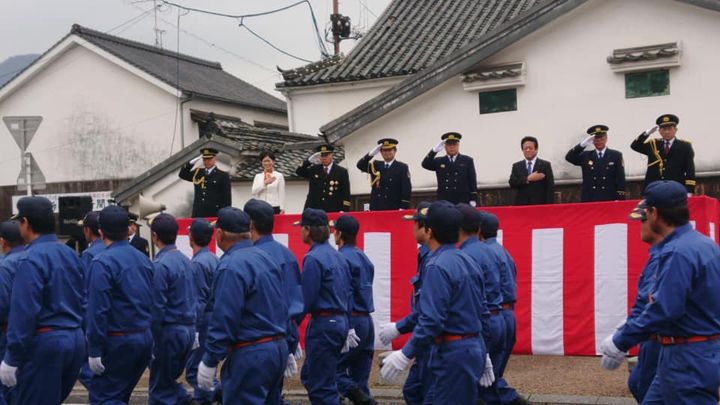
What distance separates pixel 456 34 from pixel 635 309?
52.0 feet

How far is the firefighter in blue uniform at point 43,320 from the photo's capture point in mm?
6785

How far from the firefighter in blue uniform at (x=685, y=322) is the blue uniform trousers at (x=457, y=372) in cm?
114

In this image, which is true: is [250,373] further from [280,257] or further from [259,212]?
[259,212]

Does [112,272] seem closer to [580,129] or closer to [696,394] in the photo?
[696,394]

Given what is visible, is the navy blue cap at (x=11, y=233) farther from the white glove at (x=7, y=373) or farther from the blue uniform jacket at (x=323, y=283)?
the blue uniform jacket at (x=323, y=283)

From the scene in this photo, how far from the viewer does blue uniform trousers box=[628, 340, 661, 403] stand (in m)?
6.66

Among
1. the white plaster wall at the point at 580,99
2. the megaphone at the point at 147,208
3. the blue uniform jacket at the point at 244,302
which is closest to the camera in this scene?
the blue uniform jacket at the point at 244,302

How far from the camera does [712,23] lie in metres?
13.6

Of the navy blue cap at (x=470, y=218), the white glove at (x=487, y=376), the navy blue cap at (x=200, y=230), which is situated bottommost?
the white glove at (x=487, y=376)

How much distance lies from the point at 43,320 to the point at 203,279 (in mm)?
2976


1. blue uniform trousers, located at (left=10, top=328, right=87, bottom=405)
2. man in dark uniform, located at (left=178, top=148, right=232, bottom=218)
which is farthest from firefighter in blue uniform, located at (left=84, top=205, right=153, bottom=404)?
man in dark uniform, located at (left=178, top=148, right=232, bottom=218)

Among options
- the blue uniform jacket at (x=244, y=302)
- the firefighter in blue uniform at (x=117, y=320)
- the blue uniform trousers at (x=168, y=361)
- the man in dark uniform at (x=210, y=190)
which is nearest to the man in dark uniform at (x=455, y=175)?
the man in dark uniform at (x=210, y=190)

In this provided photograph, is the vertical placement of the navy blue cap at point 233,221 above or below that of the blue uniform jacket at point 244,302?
above

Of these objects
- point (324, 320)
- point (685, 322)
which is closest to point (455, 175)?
point (324, 320)
